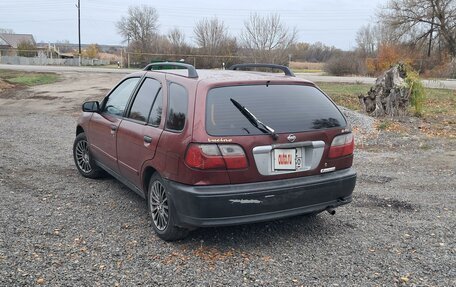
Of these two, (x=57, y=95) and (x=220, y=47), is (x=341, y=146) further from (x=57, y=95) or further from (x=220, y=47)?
(x=220, y=47)

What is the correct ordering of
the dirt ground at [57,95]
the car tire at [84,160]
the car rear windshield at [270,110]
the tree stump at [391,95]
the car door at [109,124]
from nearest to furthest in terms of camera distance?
the car rear windshield at [270,110] → the car door at [109,124] → the car tire at [84,160] → the tree stump at [391,95] → the dirt ground at [57,95]

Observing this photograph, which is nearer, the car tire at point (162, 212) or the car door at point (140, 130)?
the car tire at point (162, 212)

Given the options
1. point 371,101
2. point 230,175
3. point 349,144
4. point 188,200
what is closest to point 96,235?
point 188,200

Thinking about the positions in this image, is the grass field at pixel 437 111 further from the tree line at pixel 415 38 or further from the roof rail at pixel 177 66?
the tree line at pixel 415 38

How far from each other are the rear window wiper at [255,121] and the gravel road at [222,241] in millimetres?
1071

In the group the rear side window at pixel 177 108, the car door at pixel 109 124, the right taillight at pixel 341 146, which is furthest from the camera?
the car door at pixel 109 124

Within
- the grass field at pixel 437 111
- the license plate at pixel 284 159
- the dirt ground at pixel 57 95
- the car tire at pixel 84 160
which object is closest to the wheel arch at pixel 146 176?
the license plate at pixel 284 159

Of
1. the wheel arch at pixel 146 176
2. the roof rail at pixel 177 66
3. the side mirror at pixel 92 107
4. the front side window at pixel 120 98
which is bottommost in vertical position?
the wheel arch at pixel 146 176

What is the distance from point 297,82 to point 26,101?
15.8 meters

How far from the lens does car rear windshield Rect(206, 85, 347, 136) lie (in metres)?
3.83

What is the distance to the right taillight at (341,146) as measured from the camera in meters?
4.20

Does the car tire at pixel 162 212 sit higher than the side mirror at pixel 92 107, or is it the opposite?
the side mirror at pixel 92 107

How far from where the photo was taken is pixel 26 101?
695 inches

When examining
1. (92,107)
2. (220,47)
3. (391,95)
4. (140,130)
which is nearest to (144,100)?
(140,130)
